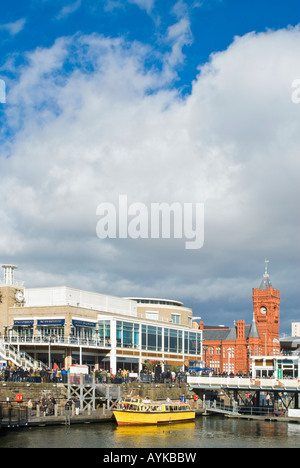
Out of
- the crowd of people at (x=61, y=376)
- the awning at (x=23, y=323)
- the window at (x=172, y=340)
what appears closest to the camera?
the crowd of people at (x=61, y=376)

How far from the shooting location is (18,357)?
6919 cm

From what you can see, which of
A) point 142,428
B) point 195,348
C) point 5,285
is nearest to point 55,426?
point 142,428

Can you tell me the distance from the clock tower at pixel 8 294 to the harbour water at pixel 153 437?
27.5 metres

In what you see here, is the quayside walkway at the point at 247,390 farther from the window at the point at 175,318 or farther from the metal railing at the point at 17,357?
the window at the point at 175,318

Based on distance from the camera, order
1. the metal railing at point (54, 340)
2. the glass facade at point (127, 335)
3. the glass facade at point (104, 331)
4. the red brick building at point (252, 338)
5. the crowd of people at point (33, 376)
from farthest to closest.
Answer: the red brick building at point (252, 338), the glass facade at point (127, 335), the glass facade at point (104, 331), the metal railing at point (54, 340), the crowd of people at point (33, 376)

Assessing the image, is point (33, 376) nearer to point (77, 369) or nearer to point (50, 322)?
point (77, 369)

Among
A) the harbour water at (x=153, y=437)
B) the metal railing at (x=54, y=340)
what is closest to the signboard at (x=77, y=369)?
the harbour water at (x=153, y=437)

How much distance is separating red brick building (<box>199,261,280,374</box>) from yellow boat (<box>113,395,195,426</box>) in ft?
299

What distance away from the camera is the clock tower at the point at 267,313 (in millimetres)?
150750

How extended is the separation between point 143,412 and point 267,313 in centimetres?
10523

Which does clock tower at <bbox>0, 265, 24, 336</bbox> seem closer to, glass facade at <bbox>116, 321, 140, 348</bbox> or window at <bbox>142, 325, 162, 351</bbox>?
glass facade at <bbox>116, 321, 140, 348</bbox>

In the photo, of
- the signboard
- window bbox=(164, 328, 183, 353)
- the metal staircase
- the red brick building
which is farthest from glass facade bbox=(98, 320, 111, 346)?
the red brick building

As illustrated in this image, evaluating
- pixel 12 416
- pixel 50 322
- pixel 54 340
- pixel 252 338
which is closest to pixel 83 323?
pixel 50 322

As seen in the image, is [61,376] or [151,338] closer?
[61,376]
